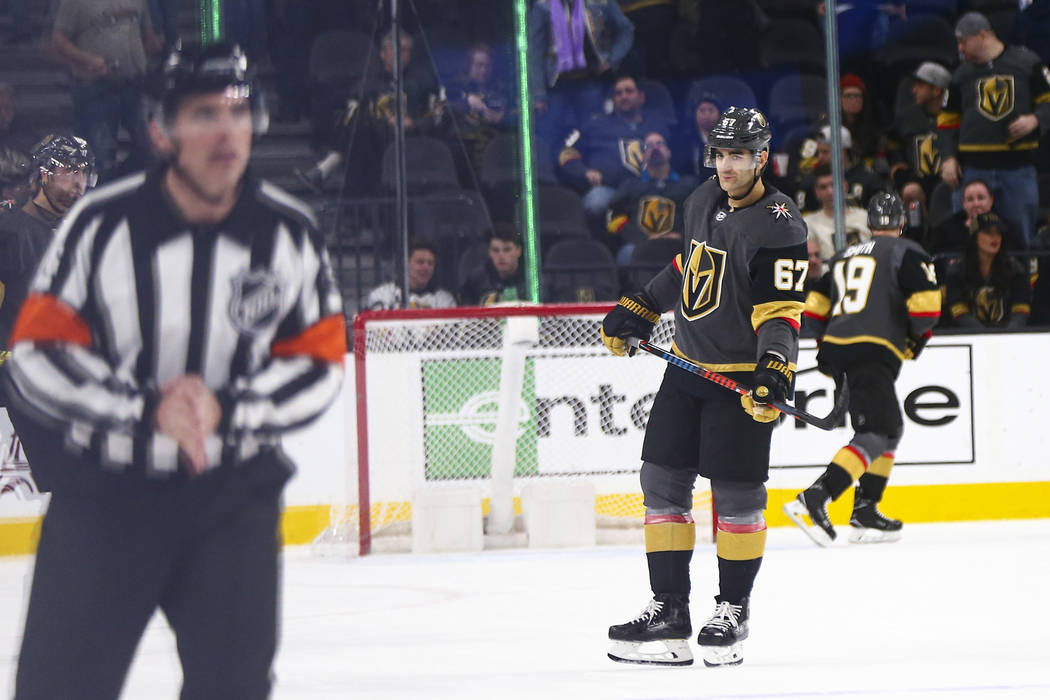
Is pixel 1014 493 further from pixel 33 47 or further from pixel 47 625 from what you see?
pixel 47 625

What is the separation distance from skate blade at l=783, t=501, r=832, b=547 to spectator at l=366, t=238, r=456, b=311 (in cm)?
167

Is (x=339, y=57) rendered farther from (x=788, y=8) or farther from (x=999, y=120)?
(x=999, y=120)

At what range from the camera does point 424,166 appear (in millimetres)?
6746

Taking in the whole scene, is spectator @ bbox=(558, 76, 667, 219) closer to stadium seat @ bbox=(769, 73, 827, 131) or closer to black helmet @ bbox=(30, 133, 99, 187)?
stadium seat @ bbox=(769, 73, 827, 131)

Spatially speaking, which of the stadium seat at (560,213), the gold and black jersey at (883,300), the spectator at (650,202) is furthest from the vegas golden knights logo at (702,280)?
the spectator at (650,202)

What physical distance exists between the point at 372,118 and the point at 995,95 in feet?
9.71

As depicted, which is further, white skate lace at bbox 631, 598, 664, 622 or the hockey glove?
the hockey glove

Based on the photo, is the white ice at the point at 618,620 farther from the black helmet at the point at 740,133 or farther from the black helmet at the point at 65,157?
the black helmet at the point at 65,157

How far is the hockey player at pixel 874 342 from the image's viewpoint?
5.36 metres

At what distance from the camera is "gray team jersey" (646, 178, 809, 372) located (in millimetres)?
3176

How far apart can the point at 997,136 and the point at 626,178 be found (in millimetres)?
1769

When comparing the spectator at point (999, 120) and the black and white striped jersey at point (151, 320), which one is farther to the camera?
the spectator at point (999, 120)

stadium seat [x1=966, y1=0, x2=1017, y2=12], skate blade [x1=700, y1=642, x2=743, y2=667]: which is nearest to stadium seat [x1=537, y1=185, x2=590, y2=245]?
stadium seat [x1=966, y1=0, x2=1017, y2=12]

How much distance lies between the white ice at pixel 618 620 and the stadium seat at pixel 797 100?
2.93 meters
